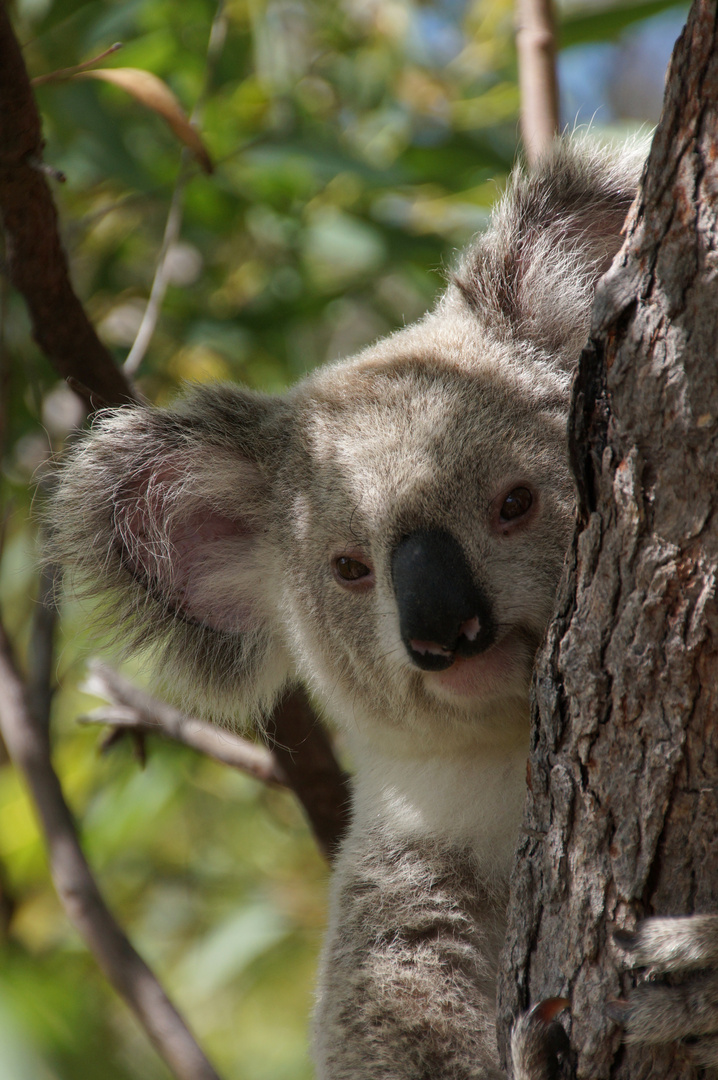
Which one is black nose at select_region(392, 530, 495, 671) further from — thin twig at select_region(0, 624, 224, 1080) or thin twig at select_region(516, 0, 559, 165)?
thin twig at select_region(516, 0, 559, 165)

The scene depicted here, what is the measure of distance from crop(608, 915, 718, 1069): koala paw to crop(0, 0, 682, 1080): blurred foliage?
6.00 feet

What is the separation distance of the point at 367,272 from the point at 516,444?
6.82 ft

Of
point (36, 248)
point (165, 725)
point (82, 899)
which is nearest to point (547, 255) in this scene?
point (36, 248)

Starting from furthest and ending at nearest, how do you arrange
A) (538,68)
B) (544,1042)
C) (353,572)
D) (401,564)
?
(538,68) → (353,572) → (401,564) → (544,1042)

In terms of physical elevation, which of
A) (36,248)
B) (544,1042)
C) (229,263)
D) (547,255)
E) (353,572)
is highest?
(229,263)

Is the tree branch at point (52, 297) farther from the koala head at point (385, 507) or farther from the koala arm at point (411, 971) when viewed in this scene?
the koala arm at point (411, 971)

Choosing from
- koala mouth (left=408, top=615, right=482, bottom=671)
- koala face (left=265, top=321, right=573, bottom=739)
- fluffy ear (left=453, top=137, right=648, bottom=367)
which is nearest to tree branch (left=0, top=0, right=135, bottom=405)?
koala face (left=265, top=321, right=573, bottom=739)

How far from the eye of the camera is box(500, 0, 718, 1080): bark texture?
1.13 metres

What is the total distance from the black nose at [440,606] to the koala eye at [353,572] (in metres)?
0.22

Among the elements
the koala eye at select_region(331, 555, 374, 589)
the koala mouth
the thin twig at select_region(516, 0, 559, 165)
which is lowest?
the koala mouth

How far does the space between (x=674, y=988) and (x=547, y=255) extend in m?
1.48

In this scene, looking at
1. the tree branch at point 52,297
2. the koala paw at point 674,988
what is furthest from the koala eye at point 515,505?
the tree branch at point 52,297

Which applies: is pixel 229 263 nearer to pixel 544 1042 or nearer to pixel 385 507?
pixel 385 507

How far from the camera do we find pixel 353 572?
2018 mm
